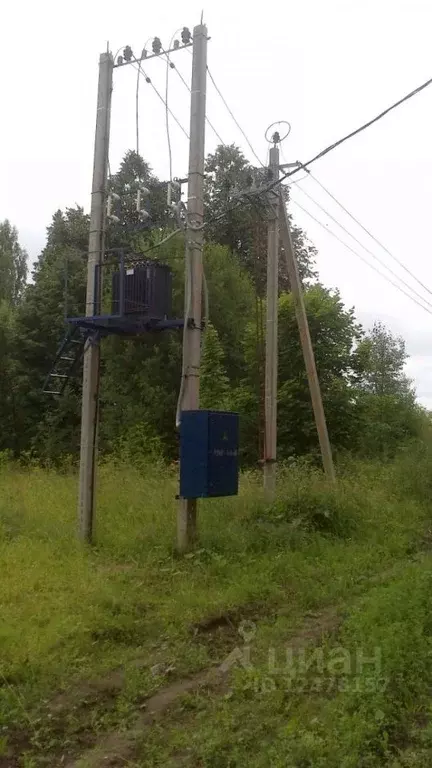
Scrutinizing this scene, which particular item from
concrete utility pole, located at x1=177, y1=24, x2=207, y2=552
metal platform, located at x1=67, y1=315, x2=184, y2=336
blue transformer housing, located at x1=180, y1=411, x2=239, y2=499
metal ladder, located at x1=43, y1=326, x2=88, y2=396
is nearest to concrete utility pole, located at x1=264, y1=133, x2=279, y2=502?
blue transformer housing, located at x1=180, y1=411, x2=239, y2=499

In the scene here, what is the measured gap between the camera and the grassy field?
13.9 feet

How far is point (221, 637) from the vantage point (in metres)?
6.30

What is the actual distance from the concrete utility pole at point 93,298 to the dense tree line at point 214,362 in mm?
1173

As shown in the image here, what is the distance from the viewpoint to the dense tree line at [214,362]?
61.9ft

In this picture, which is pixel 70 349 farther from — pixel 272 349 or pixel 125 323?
pixel 272 349

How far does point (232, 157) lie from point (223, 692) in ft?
99.7

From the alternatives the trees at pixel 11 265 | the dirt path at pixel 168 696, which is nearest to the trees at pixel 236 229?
the trees at pixel 11 265

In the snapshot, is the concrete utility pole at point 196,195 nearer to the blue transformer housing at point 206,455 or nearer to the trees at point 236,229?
the blue transformer housing at point 206,455

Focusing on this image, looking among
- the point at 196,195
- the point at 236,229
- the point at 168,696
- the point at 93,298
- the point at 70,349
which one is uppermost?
the point at 236,229

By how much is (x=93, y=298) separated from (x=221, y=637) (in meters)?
5.19

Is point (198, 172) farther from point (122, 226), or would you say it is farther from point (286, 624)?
point (286, 624)

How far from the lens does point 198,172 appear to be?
378 inches

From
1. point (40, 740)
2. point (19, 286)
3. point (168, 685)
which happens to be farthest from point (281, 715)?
point (19, 286)

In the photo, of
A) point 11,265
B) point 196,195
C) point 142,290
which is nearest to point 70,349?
point 142,290
